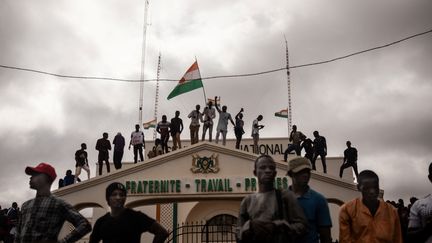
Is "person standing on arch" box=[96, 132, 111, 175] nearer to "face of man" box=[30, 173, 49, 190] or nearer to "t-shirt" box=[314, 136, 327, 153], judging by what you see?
"t-shirt" box=[314, 136, 327, 153]

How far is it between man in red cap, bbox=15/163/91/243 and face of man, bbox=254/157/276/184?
1738mm

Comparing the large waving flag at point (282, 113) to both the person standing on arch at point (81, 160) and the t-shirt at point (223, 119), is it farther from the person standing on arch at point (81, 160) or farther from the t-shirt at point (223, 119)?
the person standing on arch at point (81, 160)

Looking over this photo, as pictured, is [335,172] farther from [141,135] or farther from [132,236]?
[132,236]

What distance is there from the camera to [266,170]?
3725mm

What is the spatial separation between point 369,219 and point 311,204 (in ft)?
2.10

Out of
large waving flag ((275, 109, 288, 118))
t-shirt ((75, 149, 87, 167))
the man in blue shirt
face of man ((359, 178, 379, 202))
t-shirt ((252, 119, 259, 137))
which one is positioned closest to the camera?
the man in blue shirt

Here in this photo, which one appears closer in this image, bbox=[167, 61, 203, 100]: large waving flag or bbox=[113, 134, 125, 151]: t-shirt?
bbox=[113, 134, 125, 151]: t-shirt

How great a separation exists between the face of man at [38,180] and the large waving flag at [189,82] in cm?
1386

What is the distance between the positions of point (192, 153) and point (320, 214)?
12.7m

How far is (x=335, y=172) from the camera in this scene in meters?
21.7

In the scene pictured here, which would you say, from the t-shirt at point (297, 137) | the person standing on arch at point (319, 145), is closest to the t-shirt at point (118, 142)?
the t-shirt at point (297, 137)

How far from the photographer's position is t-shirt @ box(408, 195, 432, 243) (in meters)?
4.63

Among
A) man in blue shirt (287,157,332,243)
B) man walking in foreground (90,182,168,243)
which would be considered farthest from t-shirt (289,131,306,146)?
man walking in foreground (90,182,168,243)

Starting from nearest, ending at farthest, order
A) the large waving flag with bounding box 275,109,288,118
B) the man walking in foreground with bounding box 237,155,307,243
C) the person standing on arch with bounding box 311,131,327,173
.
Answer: the man walking in foreground with bounding box 237,155,307,243, the person standing on arch with bounding box 311,131,327,173, the large waving flag with bounding box 275,109,288,118
